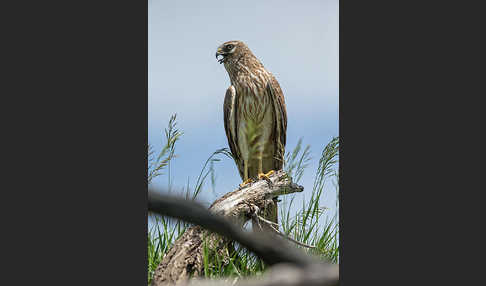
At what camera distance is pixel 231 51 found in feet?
10.1

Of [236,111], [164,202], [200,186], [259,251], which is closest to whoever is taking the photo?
[164,202]

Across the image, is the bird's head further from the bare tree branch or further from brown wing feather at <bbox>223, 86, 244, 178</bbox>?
the bare tree branch

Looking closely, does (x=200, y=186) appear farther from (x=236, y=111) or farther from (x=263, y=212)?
(x=236, y=111)

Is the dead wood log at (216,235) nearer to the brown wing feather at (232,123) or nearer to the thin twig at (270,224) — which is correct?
the thin twig at (270,224)

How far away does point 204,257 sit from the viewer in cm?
288

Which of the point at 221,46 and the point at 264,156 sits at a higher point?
the point at 221,46

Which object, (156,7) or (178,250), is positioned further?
(178,250)

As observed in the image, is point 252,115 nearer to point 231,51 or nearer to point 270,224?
point 231,51

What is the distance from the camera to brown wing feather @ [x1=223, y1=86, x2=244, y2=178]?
3.12 metres

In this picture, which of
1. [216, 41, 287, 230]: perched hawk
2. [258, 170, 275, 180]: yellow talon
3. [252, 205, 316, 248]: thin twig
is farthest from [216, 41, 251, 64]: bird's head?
[252, 205, 316, 248]: thin twig

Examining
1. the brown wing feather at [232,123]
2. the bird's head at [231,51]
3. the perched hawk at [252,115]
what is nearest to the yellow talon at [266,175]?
the perched hawk at [252,115]

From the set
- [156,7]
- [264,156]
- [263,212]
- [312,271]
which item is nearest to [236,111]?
[264,156]

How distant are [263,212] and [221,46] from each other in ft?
3.67

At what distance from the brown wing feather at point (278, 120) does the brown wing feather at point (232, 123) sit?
25 centimetres
